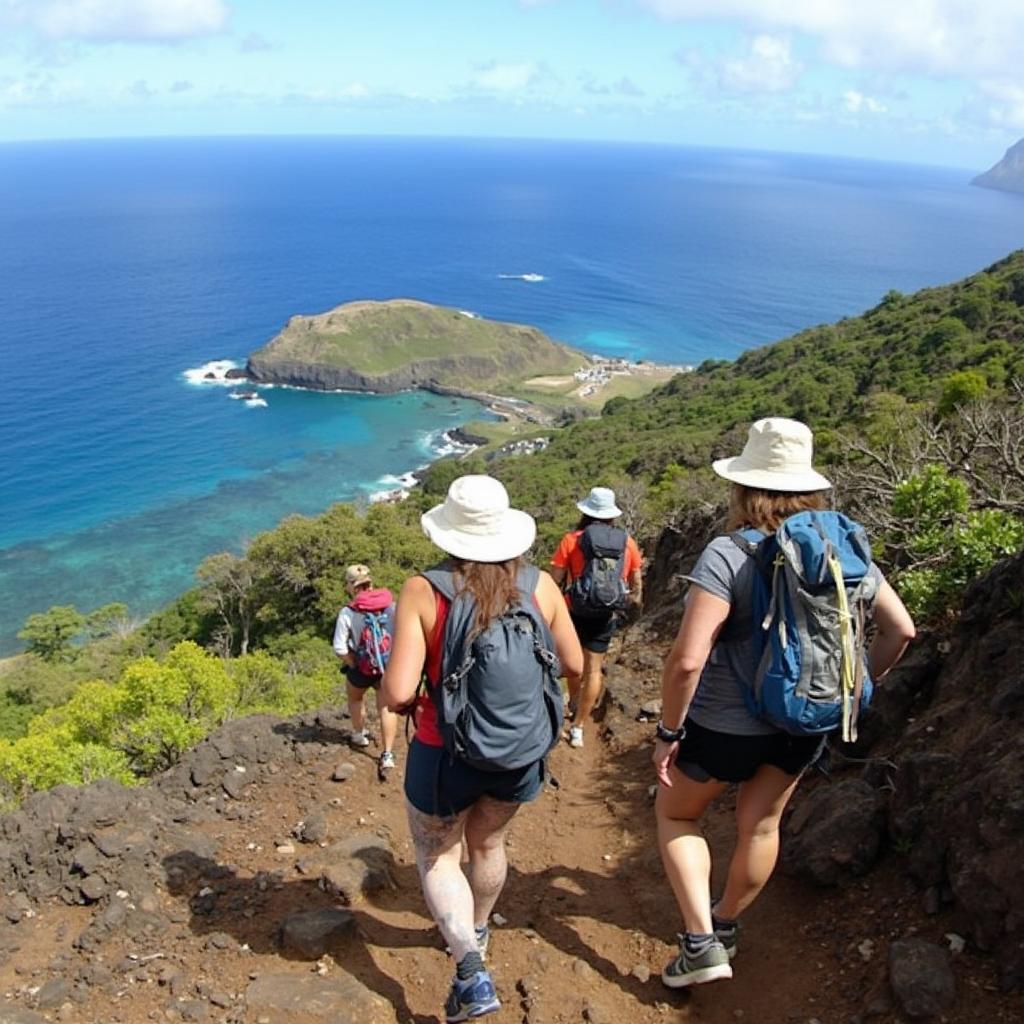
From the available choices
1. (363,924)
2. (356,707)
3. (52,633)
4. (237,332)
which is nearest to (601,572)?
(356,707)

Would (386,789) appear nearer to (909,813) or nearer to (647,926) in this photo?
(647,926)

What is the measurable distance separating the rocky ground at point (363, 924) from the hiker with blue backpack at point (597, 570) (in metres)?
1.31

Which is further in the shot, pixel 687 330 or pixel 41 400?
pixel 687 330

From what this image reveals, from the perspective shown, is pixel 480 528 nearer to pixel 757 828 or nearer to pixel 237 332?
pixel 757 828

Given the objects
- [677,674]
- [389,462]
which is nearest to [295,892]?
[677,674]

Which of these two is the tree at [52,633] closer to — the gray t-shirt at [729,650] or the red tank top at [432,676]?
the red tank top at [432,676]

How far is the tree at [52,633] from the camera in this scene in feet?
132

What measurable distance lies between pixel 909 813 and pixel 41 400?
9165 cm

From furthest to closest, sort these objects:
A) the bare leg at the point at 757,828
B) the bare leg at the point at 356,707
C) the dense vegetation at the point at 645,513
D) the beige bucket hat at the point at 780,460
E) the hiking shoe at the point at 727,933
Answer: the dense vegetation at the point at 645,513 < the bare leg at the point at 356,707 < the hiking shoe at the point at 727,933 < the bare leg at the point at 757,828 < the beige bucket hat at the point at 780,460

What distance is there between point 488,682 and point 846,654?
138 centimetres

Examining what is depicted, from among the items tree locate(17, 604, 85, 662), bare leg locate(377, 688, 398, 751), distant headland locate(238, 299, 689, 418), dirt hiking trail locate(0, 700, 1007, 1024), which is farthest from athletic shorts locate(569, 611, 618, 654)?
distant headland locate(238, 299, 689, 418)

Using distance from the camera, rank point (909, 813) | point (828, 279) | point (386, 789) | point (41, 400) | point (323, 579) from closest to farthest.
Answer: point (909, 813)
point (386, 789)
point (323, 579)
point (41, 400)
point (828, 279)

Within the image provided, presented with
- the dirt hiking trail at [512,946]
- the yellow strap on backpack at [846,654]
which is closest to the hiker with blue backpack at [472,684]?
the dirt hiking trail at [512,946]

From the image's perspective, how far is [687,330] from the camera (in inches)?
4754
